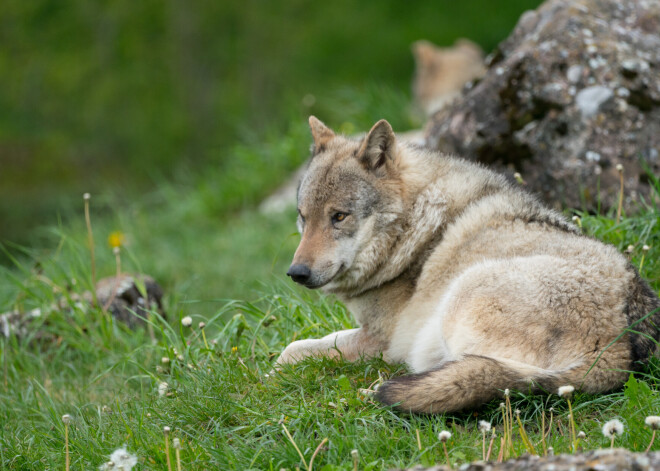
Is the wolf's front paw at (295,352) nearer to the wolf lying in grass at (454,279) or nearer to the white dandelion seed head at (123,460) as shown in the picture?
the wolf lying in grass at (454,279)

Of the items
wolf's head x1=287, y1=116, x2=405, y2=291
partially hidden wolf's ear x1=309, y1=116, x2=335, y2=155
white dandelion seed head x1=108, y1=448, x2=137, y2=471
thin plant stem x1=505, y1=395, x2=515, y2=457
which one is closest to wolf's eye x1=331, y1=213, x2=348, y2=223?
wolf's head x1=287, y1=116, x2=405, y2=291

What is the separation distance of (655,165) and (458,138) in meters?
1.61

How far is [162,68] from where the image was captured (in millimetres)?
21219

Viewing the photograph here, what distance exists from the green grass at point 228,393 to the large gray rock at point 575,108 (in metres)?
0.58

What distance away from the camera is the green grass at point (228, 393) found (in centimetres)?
332

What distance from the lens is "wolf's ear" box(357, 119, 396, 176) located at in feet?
14.3

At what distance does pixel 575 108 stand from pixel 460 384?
11.6ft

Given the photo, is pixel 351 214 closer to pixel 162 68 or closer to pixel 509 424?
pixel 509 424

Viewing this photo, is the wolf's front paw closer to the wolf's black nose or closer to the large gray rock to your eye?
the wolf's black nose

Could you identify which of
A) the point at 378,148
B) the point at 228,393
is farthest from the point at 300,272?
the point at 378,148

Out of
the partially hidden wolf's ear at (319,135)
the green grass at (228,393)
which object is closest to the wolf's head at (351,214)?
the partially hidden wolf's ear at (319,135)

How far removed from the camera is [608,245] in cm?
401

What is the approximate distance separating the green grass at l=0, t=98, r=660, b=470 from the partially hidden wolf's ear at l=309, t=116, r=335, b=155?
852 mm

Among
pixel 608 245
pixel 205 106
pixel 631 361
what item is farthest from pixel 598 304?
pixel 205 106
